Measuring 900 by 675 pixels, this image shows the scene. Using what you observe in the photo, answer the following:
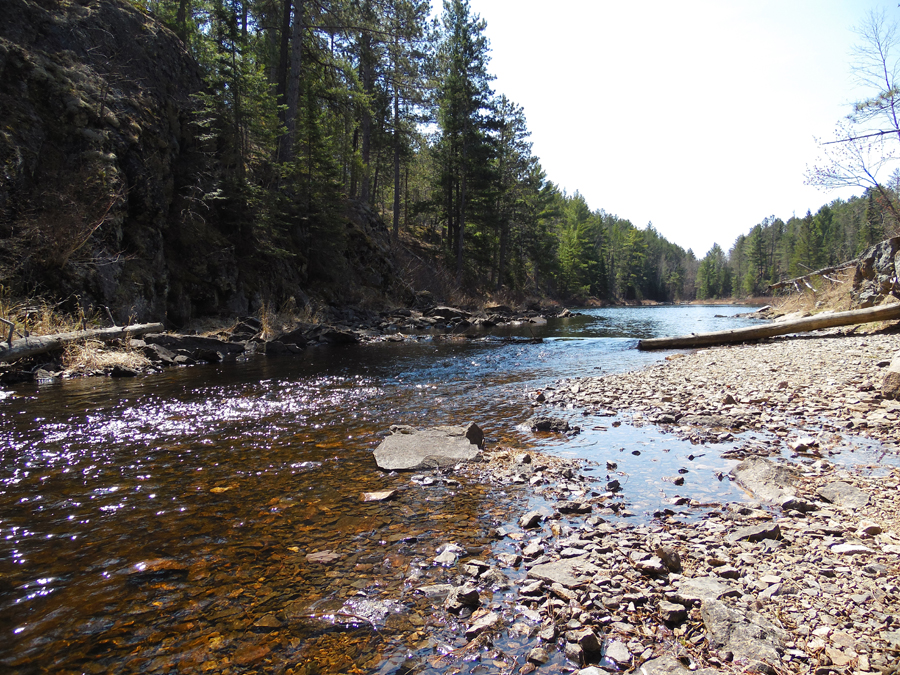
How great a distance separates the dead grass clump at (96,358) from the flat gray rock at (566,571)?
39.4 feet

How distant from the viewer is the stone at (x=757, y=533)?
10.8 feet

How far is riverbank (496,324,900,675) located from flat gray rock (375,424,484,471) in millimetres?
1828

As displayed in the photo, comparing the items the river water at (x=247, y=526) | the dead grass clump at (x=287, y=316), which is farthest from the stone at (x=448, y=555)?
the dead grass clump at (x=287, y=316)

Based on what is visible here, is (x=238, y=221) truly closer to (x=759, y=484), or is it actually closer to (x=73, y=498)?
(x=73, y=498)

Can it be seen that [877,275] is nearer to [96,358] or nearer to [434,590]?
[434,590]

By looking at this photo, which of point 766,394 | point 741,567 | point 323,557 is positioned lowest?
point 323,557

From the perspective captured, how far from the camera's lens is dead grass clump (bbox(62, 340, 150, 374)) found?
1082cm


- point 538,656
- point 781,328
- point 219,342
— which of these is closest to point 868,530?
point 538,656

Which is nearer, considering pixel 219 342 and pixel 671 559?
pixel 671 559

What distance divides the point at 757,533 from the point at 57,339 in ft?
46.2

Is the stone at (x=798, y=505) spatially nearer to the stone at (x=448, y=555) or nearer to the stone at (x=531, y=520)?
the stone at (x=531, y=520)

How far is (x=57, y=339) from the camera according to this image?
10484 millimetres

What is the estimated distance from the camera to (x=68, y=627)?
8.87ft

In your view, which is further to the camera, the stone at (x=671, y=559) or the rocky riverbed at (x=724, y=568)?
the stone at (x=671, y=559)
